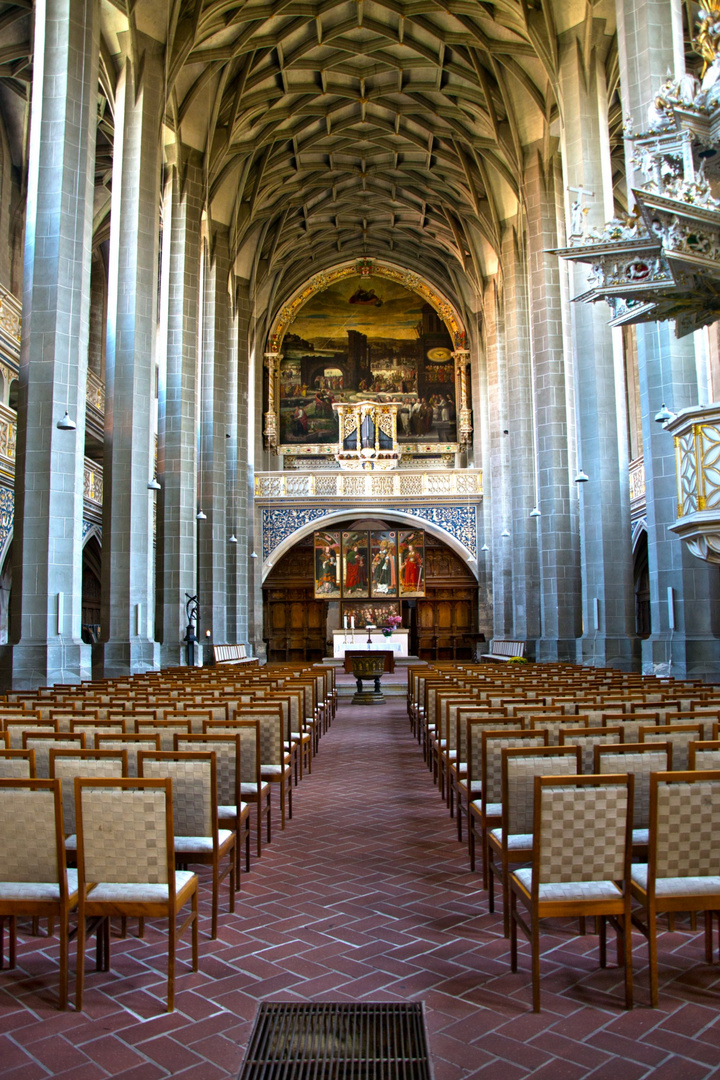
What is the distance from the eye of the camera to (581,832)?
3148mm

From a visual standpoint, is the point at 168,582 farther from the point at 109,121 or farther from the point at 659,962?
the point at 659,962

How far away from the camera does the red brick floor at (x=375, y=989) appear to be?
104 inches

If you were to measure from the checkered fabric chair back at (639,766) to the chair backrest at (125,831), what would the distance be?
195 cm

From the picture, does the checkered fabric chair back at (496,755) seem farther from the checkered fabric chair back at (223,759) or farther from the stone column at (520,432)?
the stone column at (520,432)

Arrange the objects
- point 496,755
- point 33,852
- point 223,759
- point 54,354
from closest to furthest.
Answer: point 33,852 → point 496,755 → point 223,759 → point 54,354

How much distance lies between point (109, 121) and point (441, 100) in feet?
32.3

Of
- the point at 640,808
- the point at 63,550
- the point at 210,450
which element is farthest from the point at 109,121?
the point at 640,808

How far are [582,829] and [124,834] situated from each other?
5.78 feet

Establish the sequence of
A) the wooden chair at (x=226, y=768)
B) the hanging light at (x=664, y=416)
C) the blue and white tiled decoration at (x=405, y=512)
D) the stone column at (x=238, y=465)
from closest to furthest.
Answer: the wooden chair at (x=226, y=768), the hanging light at (x=664, y=416), the stone column at (x=238, y=465), the blue and white tiled decoration at (x=405, y=512)

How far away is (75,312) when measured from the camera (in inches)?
483

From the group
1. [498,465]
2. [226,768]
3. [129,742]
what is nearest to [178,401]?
[498,465]

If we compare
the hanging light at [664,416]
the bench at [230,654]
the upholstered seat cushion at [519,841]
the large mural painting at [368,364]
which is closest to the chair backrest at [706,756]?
the upholstered seat cushion at [519,841]

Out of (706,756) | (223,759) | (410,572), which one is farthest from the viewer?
(410,572)

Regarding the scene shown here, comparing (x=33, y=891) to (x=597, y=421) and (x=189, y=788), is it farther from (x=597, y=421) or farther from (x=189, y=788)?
(x=597, y=421)
